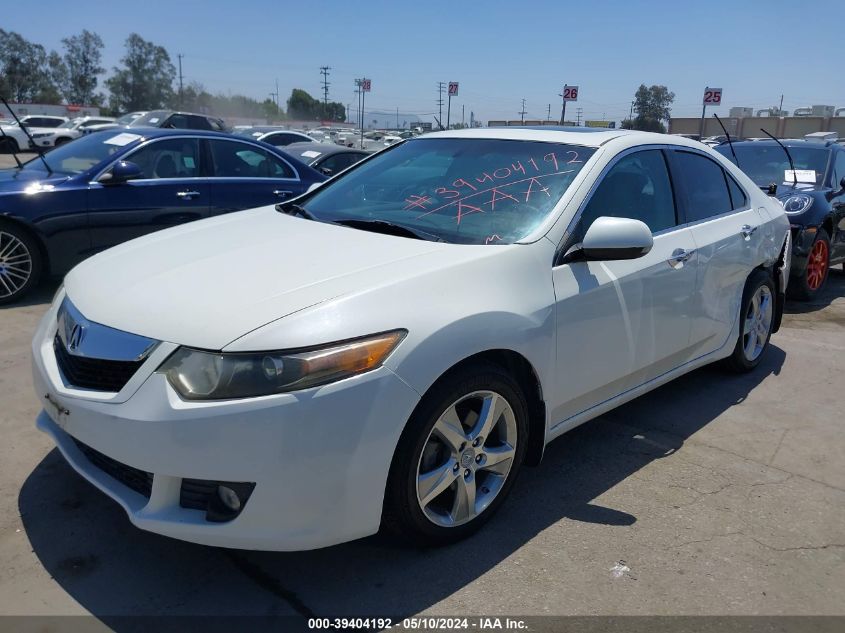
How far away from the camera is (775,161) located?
7.90 metres

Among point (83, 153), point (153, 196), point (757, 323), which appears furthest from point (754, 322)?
point (83, 153)

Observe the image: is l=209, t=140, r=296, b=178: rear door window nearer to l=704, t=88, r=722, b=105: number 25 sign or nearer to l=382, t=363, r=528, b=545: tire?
l=382, t=363, r=528, b=545: tire

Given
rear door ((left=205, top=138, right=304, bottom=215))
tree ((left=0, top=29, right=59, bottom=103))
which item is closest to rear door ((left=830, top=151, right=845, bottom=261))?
rear door ((left=205, top=138, right=304, bottom=215))

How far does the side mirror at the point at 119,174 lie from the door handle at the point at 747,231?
192 inches

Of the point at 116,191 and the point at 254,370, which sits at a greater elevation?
the point at 116,191

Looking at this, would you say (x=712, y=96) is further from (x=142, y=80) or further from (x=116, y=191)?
(x=142, y=80)

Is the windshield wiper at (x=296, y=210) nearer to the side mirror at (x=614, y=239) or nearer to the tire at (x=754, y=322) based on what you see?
the side mirror at (x=614, y=239)

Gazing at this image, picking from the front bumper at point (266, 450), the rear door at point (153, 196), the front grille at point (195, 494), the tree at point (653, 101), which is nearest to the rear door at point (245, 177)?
the rear door at point (153, 196)

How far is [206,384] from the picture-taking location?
212cm

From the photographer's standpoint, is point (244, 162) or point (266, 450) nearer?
point (266, 450)

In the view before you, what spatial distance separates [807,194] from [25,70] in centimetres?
10460

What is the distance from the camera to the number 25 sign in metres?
24.3

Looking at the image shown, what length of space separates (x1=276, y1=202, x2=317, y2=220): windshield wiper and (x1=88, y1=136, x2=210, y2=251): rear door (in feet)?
9.35

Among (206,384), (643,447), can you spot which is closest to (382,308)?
(206,384)
